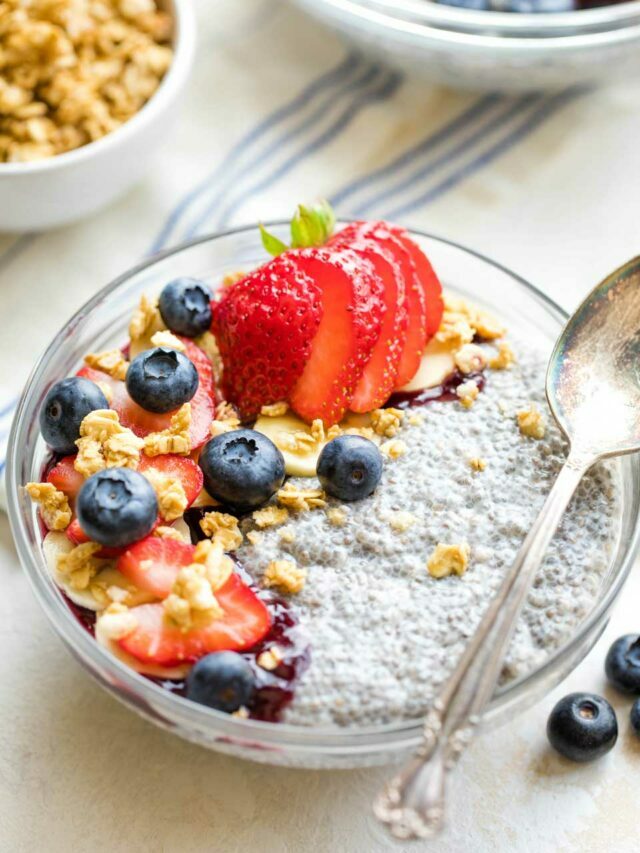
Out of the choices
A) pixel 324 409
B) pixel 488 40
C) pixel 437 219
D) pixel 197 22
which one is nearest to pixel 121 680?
pixel 324 409

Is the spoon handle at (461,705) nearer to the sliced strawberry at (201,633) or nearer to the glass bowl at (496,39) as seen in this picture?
the sliced strawberry at (201,633)

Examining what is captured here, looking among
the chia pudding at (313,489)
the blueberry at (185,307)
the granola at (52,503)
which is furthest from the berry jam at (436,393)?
the granola at (52,503)

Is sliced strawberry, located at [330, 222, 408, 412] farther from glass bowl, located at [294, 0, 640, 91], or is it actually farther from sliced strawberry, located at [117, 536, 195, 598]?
glass bowl, located at [294, 0, 640, 91]

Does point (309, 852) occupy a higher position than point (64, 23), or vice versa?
point (64, 23)

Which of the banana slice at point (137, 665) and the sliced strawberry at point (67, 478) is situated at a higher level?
the sliced strawberry at point (67, 478)

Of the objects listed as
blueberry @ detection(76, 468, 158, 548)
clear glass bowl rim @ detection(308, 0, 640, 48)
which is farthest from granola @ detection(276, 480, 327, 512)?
clear glass bowl rim @ detection(308, 0, 640, 48)

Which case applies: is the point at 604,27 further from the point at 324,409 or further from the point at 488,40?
the point at 324,409
